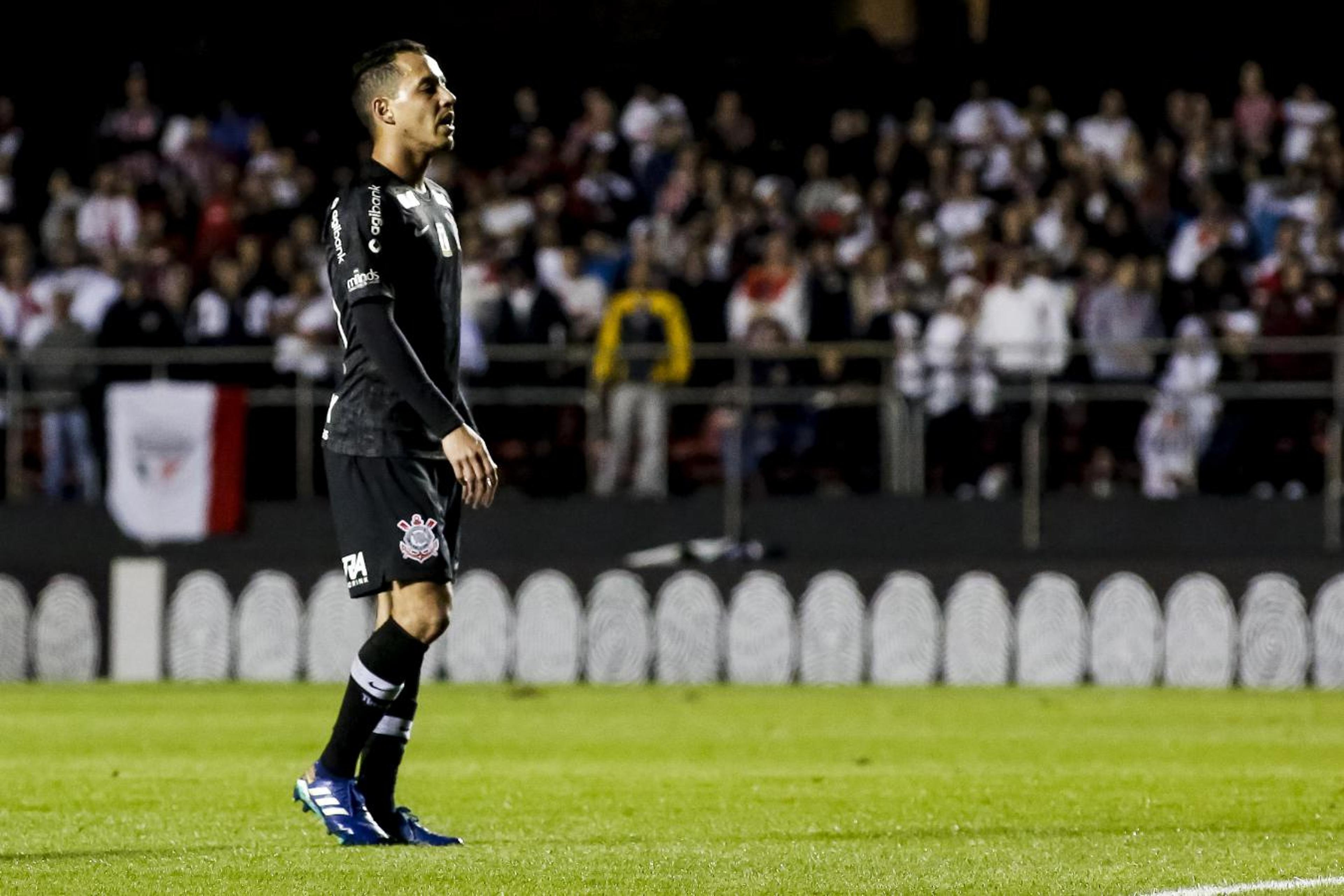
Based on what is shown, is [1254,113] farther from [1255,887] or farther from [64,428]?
[1255,887]

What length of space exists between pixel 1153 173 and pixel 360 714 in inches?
587

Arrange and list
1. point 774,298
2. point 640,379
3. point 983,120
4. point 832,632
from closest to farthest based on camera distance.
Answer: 1. point 832,632
2. point 640,379
3. point 774,298
4. point 983,120

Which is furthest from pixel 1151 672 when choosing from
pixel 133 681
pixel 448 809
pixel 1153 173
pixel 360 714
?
pixel 360 714

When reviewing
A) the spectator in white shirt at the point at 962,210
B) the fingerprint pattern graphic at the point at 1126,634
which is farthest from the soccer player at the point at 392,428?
the spectator in white shirt at the point at 962,210

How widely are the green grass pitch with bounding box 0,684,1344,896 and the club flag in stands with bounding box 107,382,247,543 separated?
9.61 feet

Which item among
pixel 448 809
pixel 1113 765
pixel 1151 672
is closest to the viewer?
pixel 448 809

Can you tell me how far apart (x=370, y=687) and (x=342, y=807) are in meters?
0.35

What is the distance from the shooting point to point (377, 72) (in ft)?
23.4

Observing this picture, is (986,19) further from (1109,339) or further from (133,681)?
(133,681)

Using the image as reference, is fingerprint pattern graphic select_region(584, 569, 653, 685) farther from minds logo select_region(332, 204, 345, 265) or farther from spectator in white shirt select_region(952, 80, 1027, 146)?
minds logo select_region(332, 204, 345, 265)

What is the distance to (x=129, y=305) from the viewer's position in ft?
62.6

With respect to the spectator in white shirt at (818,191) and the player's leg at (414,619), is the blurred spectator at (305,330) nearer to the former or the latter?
the spectator in white shirt at (818,191)

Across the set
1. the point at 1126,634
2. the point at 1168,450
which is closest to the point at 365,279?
the point at 1126,634

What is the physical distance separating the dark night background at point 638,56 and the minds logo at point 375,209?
635 inches
